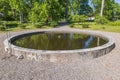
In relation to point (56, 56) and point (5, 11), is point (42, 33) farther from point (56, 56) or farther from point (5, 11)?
point (5, 11)

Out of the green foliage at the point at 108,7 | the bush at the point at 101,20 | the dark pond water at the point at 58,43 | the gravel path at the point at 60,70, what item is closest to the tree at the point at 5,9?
the dark pond water at the point at 58,43

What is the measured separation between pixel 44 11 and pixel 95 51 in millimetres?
16157

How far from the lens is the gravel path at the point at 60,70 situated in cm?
705

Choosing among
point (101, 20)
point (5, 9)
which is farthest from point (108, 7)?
point (5, 9)

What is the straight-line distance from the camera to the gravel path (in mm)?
7055

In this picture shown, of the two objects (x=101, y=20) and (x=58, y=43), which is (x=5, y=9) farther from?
(x=58, y=43)

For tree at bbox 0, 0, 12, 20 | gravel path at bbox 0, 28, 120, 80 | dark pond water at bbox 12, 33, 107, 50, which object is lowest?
gravel path at bbox 0, 28, 120, 80

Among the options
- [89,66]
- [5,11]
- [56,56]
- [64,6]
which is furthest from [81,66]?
[5,11]

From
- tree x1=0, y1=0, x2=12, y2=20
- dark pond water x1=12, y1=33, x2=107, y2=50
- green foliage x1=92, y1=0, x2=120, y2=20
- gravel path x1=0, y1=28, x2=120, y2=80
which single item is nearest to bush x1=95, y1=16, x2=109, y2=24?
dark pond water x1=12, y1=33, x2=107, y2=50

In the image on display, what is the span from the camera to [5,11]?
31578 mm

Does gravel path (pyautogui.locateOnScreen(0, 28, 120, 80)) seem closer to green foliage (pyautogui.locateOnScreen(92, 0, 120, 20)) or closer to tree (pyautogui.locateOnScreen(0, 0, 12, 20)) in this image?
tree (pyautogui.locateOnScreen(0, 0, 12, 20))

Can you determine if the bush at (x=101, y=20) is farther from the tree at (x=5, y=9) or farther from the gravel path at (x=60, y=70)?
the tree at (x=5, y=9)

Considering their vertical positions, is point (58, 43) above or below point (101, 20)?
below

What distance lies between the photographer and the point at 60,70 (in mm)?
7762
